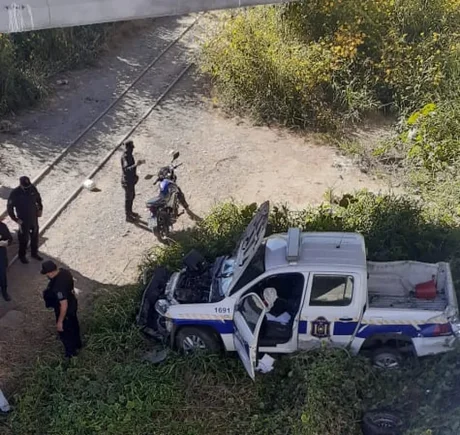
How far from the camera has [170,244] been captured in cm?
1114

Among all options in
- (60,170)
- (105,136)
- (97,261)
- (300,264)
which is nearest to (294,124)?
(105,136)

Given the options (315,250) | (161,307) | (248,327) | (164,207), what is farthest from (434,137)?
(161,307)

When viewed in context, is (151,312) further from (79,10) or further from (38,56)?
(38,56)

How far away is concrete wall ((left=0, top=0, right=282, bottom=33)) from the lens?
361 inches

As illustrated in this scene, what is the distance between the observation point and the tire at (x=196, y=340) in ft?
28.6

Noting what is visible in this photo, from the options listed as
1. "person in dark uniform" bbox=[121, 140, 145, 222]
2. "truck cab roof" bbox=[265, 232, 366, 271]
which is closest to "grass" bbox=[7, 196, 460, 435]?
"truck cab roof" bbox=[265, 232, 366, 271]

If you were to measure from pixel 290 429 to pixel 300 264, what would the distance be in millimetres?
1869

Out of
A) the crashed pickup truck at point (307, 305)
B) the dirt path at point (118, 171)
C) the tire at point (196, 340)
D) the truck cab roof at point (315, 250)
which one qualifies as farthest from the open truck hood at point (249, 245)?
the dirt path at point (118, 171)

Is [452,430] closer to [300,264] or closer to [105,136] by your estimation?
[300,264]

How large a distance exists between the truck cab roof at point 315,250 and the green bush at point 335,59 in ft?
22.3

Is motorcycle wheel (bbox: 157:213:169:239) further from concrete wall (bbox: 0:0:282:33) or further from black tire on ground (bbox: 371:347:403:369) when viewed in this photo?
black tire on ground (bbox: 371:347:403:369)

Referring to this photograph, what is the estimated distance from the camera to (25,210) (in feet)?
34.2

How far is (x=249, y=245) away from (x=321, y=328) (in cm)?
131

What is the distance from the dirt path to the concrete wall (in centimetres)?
373
